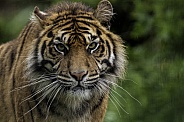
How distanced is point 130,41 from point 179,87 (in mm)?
2633

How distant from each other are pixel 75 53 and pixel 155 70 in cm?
235

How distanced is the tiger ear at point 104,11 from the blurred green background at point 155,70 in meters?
1.10

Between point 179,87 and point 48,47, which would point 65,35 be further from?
point 179,87

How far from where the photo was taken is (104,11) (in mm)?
5980

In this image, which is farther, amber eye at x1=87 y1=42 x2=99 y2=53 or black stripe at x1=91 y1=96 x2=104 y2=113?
black stripe at x1=91 y1=96 x2=104 y2=113

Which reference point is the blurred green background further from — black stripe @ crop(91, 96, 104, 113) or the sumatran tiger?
the sumatran tiger

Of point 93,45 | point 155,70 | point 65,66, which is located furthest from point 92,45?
point 155,70

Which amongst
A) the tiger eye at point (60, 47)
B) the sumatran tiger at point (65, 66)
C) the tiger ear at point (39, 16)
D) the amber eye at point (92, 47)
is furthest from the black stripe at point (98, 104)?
the tiger ear at point (39, 16)

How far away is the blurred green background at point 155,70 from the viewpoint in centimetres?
752

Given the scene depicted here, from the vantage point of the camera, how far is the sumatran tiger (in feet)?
18.9

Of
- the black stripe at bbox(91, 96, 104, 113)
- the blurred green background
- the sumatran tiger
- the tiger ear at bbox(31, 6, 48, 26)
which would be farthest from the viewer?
the blurred green background

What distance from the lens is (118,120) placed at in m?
7.84

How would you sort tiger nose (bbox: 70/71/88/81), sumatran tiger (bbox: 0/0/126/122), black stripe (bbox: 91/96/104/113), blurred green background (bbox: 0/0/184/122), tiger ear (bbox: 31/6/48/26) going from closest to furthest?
1. tiger nose (bbox: 70/71/88/81)
2. sumatran tiger (bbox: 0/0/126/122)
3. tiger ear (bbox: 31/6/48/26)
4. black stripe (bbox: 91/96/104/113)
5. blurred green background (bbox: 0/0/184/122)

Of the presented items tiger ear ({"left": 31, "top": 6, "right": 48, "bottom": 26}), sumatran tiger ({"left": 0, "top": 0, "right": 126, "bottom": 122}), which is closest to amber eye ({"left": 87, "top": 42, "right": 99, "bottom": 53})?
sumatran tiger ({"left": 0, "top": 0, "right": 126, "bottom": 122})
